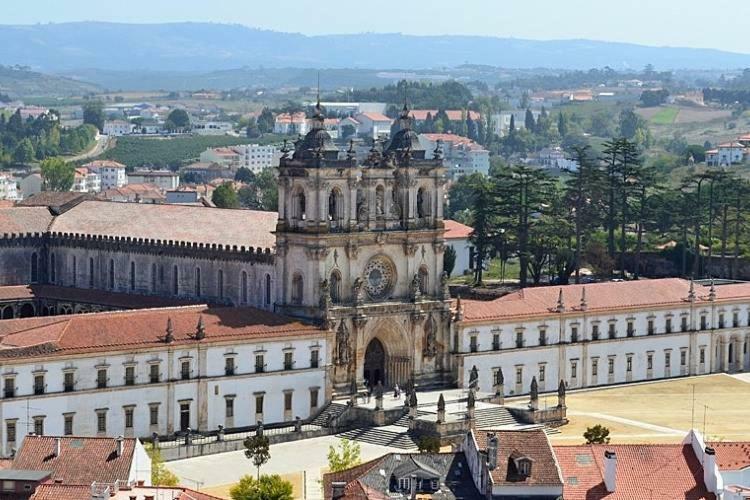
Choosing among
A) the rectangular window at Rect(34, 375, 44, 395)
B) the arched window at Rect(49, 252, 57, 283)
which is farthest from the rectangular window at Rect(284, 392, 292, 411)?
the arched window at Rect(49, 252, 57, 283)

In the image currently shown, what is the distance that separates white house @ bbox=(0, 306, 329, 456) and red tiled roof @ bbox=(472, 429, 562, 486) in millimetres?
23026

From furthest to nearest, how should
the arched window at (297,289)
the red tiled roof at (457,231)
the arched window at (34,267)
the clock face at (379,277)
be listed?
the red tiled roof at (457,231) → the arched window at (34,267) → the clock face at (379,277) → the arched window at (297,289)

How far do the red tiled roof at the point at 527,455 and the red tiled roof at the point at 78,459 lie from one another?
1229cm

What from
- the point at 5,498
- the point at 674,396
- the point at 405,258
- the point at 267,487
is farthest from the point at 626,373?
the point at 5,498

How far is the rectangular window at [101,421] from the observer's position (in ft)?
301

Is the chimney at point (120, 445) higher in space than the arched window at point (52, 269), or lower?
higher

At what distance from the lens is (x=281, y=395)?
98438 mm

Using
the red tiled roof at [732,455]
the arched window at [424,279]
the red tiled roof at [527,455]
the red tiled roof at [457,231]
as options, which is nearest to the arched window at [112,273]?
the arched window at [424,279]

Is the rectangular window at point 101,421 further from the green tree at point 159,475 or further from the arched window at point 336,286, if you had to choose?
the arched window at point 336,286

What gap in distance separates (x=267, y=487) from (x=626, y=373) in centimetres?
4231

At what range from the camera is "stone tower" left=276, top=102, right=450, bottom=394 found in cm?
10169

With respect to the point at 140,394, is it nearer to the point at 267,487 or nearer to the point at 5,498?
the point at 267,487

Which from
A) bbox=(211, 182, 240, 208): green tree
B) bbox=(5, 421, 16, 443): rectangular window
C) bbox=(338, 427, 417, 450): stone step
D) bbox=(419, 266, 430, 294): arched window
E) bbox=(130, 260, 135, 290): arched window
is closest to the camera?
bbox=(5, 421, 16, 443): rectangular window

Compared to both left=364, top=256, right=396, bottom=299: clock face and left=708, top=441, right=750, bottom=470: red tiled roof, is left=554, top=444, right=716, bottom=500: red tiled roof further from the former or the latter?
left=364, top=256, right=396, bottom=299: clock face
